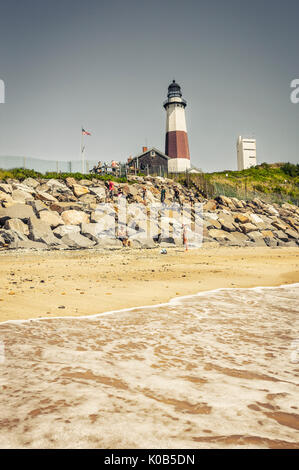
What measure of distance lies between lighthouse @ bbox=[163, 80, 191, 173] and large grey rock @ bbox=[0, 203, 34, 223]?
36.5 metres

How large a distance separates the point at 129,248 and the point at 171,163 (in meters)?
38.2

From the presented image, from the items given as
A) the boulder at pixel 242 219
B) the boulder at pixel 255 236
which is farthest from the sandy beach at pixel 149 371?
the boulder at pixel 242 219

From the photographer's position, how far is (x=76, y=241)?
48.0ft

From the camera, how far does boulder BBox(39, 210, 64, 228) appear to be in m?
16.0

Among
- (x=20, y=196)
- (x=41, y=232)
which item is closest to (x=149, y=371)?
(x=41, y=232)

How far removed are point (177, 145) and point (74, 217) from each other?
3769 cm

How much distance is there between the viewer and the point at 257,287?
669cm

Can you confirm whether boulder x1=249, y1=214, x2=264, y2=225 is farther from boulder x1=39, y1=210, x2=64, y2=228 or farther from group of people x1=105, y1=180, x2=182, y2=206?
boulder x1=39, y1=210, x2=64, y2=228

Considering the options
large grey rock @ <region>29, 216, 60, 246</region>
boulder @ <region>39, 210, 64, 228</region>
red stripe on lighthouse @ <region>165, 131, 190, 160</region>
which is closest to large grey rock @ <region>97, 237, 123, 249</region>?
large grey rock @ <region>29, 216, 60, 246</region>

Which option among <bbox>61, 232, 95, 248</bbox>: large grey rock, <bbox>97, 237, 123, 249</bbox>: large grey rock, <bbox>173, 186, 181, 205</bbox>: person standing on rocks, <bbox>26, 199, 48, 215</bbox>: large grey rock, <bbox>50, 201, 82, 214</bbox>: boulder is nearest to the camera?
<bbox>61, 232, 95, 248</bbox>: large grey rock

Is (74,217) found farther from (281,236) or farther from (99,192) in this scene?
(281,236)

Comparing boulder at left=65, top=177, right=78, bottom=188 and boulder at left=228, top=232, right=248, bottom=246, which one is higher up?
boulder at left=65, top=177, right=78, bottom=188

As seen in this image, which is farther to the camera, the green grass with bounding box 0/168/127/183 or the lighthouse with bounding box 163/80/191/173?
the lighthouse with bounding box 163/80/191/173

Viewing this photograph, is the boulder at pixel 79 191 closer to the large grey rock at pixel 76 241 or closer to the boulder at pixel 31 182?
the boulder at pixel 31 182
